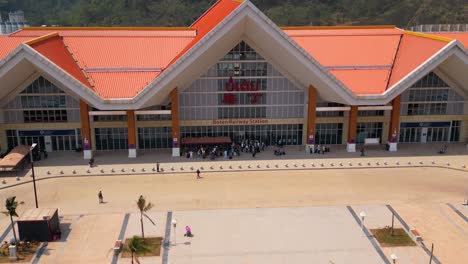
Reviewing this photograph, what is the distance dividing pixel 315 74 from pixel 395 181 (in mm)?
12716

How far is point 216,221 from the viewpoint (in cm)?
3253

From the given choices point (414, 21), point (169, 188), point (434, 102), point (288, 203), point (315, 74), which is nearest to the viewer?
point (288, 203)

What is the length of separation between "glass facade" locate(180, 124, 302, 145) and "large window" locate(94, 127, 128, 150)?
21.3 feet

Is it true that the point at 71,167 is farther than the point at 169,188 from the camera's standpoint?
Yes

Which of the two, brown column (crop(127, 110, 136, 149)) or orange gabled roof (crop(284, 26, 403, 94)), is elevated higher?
orange gabled roof (crop(284, 26, 403, 94))

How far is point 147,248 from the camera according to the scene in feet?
94.3

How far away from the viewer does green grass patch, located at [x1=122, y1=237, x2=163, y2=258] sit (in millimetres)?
28078

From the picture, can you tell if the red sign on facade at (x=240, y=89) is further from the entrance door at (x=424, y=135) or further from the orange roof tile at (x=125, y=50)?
the entrance door at (x=424, y=135)

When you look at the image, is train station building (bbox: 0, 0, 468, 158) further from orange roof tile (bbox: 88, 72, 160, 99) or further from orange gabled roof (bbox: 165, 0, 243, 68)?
orange gabled roof (bbox: 165, 0, 243, 68)

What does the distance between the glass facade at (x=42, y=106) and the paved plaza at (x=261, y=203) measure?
435 centimetres

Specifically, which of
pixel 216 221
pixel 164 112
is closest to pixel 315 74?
pixel 164 112

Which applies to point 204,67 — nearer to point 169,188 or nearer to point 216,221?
point 169,188

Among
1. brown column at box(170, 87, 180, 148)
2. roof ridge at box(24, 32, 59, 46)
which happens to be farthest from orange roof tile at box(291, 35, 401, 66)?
roof ridge at box(24, 32, 59, 46)

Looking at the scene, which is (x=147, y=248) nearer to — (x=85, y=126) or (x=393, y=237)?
(x=393, y=237)
